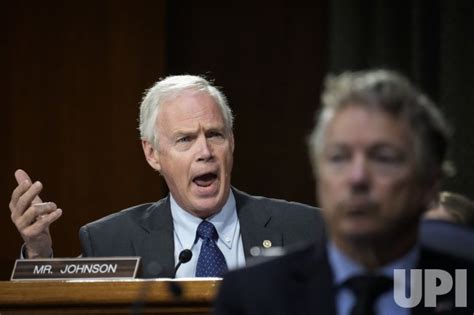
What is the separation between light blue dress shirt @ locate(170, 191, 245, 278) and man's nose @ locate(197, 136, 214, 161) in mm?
181

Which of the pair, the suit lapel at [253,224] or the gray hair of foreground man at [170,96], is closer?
the suit lapel at [253,224]

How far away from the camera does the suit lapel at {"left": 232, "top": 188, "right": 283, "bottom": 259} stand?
4098 millimetres

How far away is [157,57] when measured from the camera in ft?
18.0

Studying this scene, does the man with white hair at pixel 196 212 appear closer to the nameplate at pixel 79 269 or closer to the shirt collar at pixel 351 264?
the nameplate at pixel 79 269

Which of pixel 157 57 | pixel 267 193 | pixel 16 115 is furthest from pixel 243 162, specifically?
pixel 16 115

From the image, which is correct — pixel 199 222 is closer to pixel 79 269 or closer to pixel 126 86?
pixel 79 269

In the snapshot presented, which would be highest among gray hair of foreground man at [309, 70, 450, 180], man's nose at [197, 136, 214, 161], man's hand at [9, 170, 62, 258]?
gray hair of foreground man at [309, 70, 450, 180]

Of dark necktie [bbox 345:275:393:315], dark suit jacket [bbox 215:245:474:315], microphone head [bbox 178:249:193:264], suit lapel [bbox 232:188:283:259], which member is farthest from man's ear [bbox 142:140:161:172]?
dark necktie [bbox 345:275:393:315]

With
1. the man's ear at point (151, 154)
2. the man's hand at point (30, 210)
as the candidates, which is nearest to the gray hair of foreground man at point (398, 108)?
the man's hand at point (30, 210)

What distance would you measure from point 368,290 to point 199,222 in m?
2.14

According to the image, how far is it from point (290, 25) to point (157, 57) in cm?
66

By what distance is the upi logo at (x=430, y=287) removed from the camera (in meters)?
2.27

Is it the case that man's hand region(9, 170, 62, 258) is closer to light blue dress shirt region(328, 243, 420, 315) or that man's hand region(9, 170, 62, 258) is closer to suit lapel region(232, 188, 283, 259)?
suit lapel region(232, 188, 283, 259)

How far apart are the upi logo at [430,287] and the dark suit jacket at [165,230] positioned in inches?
68.7
